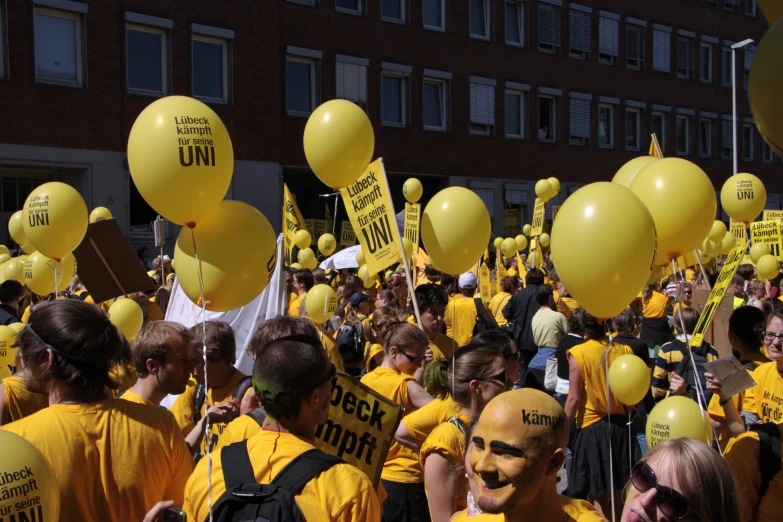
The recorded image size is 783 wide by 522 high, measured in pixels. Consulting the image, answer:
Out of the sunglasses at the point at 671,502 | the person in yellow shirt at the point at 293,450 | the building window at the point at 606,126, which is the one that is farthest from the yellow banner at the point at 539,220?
the building window at the point at 606,126

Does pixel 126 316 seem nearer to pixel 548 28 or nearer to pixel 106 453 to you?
pixel 106 453

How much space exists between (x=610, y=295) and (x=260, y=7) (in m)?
19.3

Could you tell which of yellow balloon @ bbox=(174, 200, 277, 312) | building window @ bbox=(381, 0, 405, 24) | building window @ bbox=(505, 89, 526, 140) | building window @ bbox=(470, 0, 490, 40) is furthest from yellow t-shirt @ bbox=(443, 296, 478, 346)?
building window @ bbox=(505, 89, 526, 140)

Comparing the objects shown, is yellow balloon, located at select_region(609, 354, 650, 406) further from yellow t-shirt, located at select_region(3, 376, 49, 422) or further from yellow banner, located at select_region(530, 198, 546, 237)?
yellow banner, located at select_region(530, 198, 546, 237)

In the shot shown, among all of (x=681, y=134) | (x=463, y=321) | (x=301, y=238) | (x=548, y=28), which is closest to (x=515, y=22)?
(x=548, y=28)

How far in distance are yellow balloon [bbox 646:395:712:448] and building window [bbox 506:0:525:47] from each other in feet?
82.8

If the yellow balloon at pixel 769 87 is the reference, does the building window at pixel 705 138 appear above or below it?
above

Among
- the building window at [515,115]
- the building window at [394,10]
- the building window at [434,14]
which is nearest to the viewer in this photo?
the building window at [394,10]

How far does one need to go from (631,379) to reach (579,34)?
26915mm

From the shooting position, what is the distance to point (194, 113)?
3.11 metres

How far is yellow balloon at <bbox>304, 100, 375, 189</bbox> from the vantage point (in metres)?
4.78

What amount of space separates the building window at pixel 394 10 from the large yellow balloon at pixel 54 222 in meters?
19.3

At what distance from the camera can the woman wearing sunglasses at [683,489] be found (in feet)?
6.07

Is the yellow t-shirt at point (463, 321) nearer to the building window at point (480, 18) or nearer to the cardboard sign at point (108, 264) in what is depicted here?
the cardboard sign at point (108, 264)
